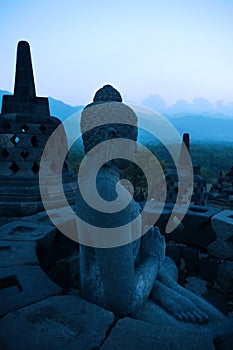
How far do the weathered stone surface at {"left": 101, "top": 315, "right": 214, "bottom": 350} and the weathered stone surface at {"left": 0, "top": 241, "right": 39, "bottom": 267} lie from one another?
1.06m

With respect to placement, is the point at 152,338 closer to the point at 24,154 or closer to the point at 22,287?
the point at 22,287

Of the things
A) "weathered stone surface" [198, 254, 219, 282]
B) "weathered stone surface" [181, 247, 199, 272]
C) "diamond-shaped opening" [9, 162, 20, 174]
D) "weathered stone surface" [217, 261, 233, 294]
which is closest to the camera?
"weathered stone surface" [217, 261, 233, 294]

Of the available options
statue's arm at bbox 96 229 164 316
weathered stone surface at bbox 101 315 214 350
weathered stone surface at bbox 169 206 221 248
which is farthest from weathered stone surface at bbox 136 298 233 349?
weathered stone surface at bbox 169 206 221 248

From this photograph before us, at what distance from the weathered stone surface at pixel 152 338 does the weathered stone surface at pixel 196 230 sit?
6.87 feet

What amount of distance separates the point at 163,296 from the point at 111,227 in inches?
28.7

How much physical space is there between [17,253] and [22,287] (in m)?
0.58

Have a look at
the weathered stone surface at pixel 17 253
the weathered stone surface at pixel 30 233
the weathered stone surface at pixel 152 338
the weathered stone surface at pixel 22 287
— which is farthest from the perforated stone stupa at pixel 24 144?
the weathered stone surface at pixel 152 338

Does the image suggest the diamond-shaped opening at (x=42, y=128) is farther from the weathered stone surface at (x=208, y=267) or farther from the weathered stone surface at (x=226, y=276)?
the weathered stone surface at (x=226, y=276)

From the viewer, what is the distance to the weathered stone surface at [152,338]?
4.05ft

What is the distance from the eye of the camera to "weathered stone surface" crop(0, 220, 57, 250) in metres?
2.61

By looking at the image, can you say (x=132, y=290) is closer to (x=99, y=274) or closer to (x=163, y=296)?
(x=99, y=274)

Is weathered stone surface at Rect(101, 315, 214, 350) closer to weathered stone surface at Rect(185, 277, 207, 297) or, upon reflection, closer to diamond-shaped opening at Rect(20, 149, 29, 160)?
weathered stone surface at Rect(185, 277, 207, 297)

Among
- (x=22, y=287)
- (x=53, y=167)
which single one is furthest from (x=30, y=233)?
(x=53, y=167)

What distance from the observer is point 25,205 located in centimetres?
430
